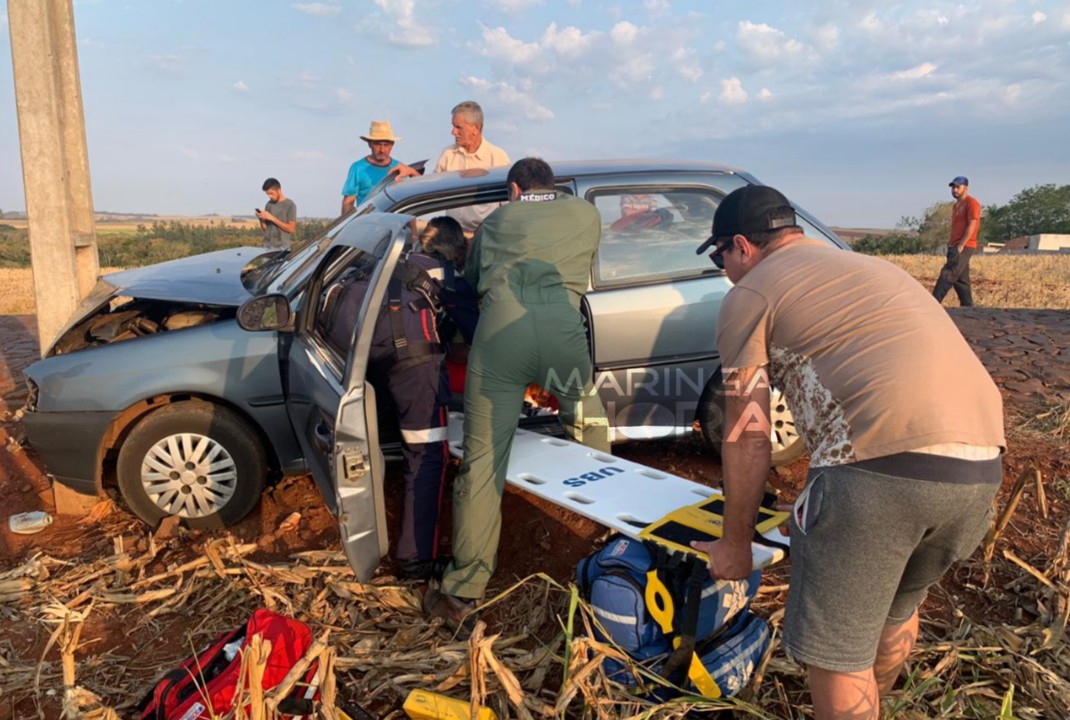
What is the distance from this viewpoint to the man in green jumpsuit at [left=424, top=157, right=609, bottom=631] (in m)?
2.97

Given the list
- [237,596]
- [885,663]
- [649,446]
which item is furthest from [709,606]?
[649,446]

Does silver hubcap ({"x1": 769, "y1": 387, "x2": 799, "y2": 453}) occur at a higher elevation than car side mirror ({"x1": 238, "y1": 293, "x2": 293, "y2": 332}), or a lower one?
lower

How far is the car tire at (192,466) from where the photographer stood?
3.63m

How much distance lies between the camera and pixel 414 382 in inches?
118

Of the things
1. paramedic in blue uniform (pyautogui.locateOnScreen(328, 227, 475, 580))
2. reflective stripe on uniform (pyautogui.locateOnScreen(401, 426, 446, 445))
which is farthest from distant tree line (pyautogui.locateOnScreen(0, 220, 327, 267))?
reflective stripe on uniform (pyautogui.locateOnScreen(401, 426, 446, 445))

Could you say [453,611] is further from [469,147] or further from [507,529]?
[469,147]

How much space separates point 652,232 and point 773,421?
1282mm

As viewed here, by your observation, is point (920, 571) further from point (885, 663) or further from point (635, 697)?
point (635, 697)

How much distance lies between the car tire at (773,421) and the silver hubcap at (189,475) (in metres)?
2.58

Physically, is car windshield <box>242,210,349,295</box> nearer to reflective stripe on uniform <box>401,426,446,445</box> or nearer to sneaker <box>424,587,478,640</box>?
reflective stripe on uniform <box>401,426,446,445</box>

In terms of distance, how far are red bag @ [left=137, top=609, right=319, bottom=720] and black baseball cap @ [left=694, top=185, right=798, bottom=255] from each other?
71.1 inches

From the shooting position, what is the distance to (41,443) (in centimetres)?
364

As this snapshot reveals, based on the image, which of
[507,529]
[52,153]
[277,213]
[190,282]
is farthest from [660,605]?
[277,213]

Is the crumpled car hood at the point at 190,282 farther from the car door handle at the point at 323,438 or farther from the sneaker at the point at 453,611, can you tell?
the sneaker at the point at 453,611
